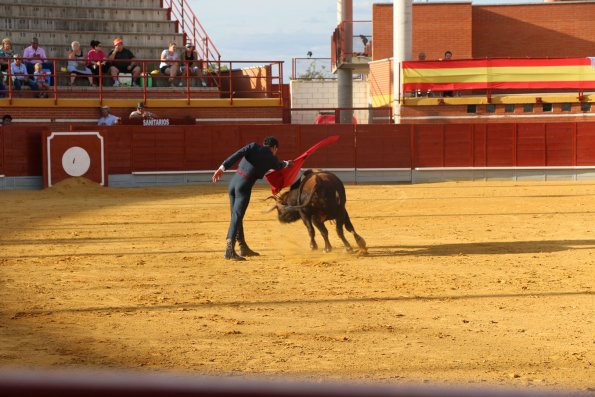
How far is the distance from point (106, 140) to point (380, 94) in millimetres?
10406

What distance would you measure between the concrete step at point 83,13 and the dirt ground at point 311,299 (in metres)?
13.3

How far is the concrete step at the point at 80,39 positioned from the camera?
26656 mm

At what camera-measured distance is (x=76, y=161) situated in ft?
71.1

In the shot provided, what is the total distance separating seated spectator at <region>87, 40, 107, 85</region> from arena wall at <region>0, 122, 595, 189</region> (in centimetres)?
285

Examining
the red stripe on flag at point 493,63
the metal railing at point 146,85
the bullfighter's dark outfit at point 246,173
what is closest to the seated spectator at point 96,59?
the metal railing at point 146,85

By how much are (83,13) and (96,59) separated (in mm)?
5116

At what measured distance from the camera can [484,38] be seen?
3269 centimetres

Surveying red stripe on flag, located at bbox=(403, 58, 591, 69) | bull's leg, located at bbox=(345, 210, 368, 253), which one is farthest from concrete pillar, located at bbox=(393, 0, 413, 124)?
bull's leg, located at bbox=(345, 210, 368, 253)

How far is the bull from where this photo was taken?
33.5 ft

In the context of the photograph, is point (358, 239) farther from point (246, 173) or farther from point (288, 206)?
point (246, 173)

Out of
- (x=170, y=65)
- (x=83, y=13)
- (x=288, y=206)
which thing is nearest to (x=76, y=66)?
(x=170, y=65)

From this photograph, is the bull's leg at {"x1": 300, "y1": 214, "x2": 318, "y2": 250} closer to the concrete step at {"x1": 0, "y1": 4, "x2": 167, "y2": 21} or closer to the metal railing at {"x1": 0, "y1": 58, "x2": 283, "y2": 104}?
the metal railing at {"x1": 0, "y1": 58, "x2": 283, "y2": 104}

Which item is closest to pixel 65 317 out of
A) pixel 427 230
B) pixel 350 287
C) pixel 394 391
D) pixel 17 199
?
pixel 350 287

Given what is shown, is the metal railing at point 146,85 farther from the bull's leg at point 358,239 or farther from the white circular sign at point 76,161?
the bull's leg at point 358,239
